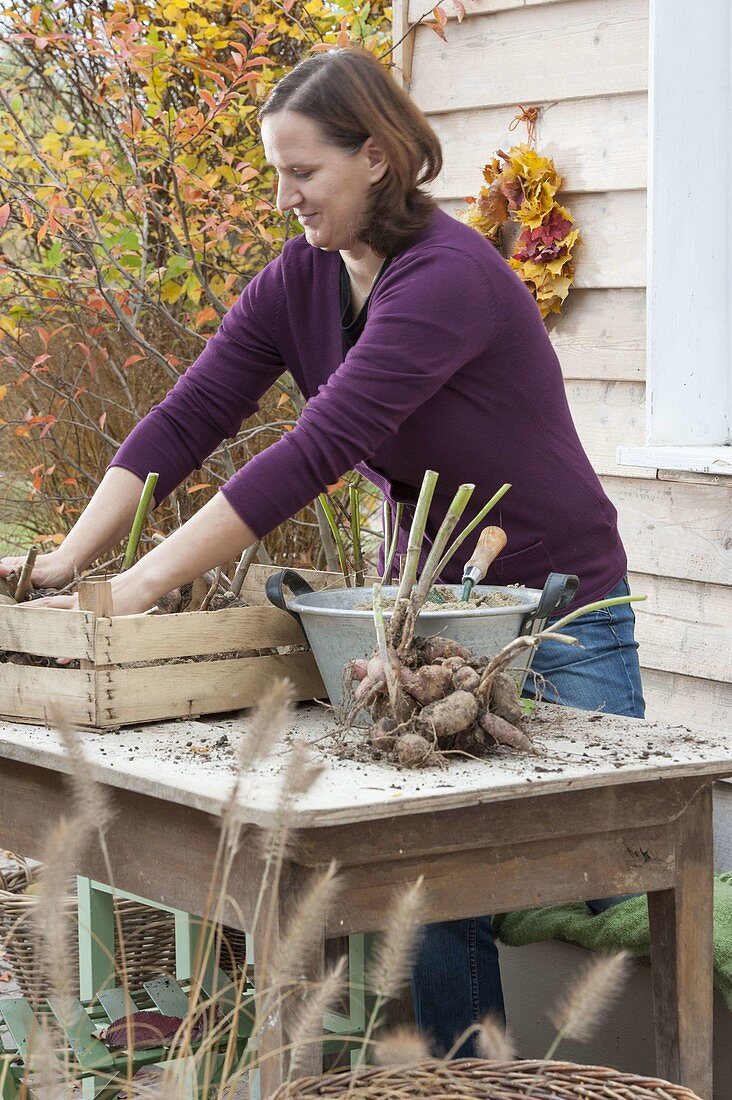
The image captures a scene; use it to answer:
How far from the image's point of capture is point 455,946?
2.11 m

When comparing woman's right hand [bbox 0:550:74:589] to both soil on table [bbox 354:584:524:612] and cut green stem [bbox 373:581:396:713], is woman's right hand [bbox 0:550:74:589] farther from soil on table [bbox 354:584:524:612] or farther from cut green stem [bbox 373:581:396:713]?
cut green stem [bbox 373:581:396:713]

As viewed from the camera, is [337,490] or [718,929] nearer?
[718,929]

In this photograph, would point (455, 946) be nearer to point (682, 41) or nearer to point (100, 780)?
point (100, 780)

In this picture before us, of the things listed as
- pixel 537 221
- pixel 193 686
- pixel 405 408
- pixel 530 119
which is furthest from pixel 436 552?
pixel 530 119

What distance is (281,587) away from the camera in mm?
1943

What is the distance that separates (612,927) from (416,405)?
0.93m

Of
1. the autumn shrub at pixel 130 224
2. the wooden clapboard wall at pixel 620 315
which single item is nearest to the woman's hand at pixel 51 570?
the wooden clapboard wall at pixel 620 315

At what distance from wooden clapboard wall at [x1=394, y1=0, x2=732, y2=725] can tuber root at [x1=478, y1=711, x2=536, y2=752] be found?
4.08ft

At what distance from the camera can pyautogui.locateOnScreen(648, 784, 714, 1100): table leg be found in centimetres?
178

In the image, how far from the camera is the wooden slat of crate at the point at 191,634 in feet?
5.96

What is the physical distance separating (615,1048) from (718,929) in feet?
1.79

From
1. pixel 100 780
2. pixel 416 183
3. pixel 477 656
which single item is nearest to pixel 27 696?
pixel 100 780

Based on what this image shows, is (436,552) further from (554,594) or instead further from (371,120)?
(371,120)

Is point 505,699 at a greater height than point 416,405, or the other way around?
point 416,405
